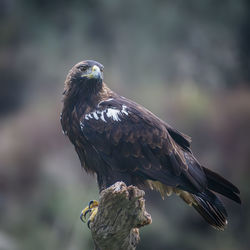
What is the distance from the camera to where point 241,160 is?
19000 millimetres

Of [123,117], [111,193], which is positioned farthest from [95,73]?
[111,193]

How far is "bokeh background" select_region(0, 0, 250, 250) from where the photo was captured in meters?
16.0

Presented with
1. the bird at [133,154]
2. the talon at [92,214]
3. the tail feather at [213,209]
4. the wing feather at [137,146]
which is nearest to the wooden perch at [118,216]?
the talon at [92,214]

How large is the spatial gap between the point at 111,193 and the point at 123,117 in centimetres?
119

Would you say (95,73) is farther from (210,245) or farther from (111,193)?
(210,245)

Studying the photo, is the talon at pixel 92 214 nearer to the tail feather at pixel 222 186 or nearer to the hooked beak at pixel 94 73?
the tail feather at pixel 222 186

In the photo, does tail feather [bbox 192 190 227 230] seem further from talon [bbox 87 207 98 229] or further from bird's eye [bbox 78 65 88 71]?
bird's eye [bbox 78 65 88 71]

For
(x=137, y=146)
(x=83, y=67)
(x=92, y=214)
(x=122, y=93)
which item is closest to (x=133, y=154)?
A: (x=137, y=146)

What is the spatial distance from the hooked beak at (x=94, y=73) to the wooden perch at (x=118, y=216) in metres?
1.49

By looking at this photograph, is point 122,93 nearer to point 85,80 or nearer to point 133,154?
point 85,80

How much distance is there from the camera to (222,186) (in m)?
5.94

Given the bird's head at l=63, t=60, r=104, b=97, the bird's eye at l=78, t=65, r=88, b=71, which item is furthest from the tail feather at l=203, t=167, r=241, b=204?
the bird's eye at l=78, t=65, r=88, b=71

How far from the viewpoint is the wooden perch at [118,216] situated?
4926mm

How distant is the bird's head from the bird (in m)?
0.01
